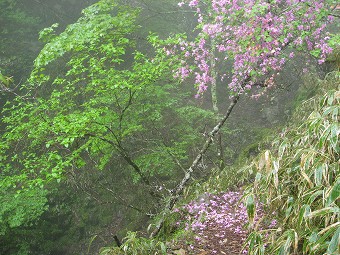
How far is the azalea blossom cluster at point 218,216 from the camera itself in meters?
4.54

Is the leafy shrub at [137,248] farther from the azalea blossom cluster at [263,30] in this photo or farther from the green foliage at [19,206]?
the green foliage at [19,206]

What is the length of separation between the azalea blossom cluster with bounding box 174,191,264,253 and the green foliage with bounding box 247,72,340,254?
656mm

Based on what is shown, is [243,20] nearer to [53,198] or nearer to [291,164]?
[291,164]

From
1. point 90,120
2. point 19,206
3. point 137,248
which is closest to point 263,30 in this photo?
point 90,120

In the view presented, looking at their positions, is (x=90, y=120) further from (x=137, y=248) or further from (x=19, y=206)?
→ (x=19, y=206)

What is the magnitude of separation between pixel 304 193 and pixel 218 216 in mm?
2119

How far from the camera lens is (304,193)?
3238mm

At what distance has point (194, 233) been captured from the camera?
466cm

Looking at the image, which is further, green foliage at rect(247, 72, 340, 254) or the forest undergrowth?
the forest undergrowth

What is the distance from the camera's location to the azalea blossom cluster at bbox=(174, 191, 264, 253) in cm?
454

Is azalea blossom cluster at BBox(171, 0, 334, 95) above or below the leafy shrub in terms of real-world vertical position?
above

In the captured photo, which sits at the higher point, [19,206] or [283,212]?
[283,212]

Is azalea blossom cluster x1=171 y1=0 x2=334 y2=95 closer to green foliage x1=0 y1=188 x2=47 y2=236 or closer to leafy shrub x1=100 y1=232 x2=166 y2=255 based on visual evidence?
leafy shrub x1=100 y1=232 x2=166 y2=255

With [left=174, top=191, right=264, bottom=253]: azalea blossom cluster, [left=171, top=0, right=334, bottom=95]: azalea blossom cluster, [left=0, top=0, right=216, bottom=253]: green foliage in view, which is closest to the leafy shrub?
[left=174, top=191, right=264, bottom=253]: azalea blossom cluster
